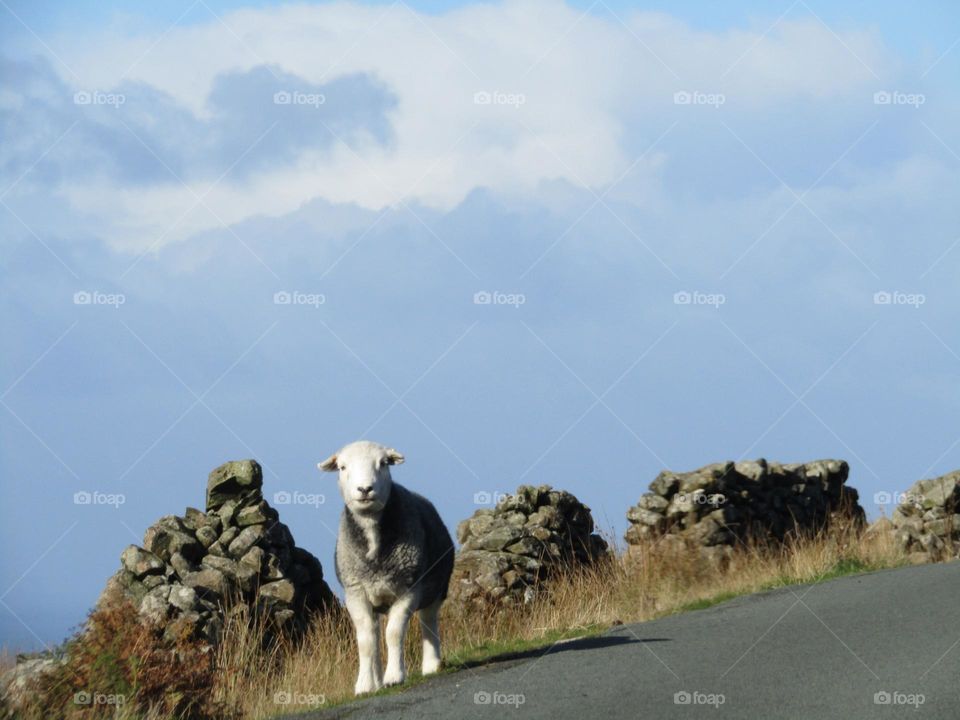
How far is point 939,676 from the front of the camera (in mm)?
11289

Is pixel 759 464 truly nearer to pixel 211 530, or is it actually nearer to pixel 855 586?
pixel 855 586

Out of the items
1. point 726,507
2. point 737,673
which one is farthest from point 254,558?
point 726,507

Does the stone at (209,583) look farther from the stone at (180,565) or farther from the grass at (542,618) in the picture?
the grass at (542,618)

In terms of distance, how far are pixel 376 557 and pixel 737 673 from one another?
352 centimetres

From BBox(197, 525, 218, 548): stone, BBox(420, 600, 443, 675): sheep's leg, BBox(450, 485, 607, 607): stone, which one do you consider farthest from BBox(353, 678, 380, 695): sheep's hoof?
BBox(450, 485, 607, 607): stone

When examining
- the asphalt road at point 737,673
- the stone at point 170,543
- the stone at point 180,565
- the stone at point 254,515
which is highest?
the stone at point 254,515

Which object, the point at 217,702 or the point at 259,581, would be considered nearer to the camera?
the point at 217,702

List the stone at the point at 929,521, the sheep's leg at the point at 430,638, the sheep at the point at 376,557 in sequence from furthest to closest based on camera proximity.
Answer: the stone at the point at 929,521, the sheep's leg at the point at 430,638, the sheep at the point at 376,557

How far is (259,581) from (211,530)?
1131mm

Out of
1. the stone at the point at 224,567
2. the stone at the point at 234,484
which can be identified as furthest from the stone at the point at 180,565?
the stone at the point at 234,484

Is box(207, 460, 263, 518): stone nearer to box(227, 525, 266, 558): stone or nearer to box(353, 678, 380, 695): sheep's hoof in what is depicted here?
box(227, 525, 266, 558): stone

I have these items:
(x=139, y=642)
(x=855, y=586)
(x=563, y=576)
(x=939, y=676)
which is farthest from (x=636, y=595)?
(x=139, y=642)

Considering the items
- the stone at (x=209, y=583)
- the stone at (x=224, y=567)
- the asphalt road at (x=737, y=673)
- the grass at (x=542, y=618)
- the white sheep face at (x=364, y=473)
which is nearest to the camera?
the asphalt road at (x=737, y=673)

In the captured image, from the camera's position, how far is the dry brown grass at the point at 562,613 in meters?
13.3
